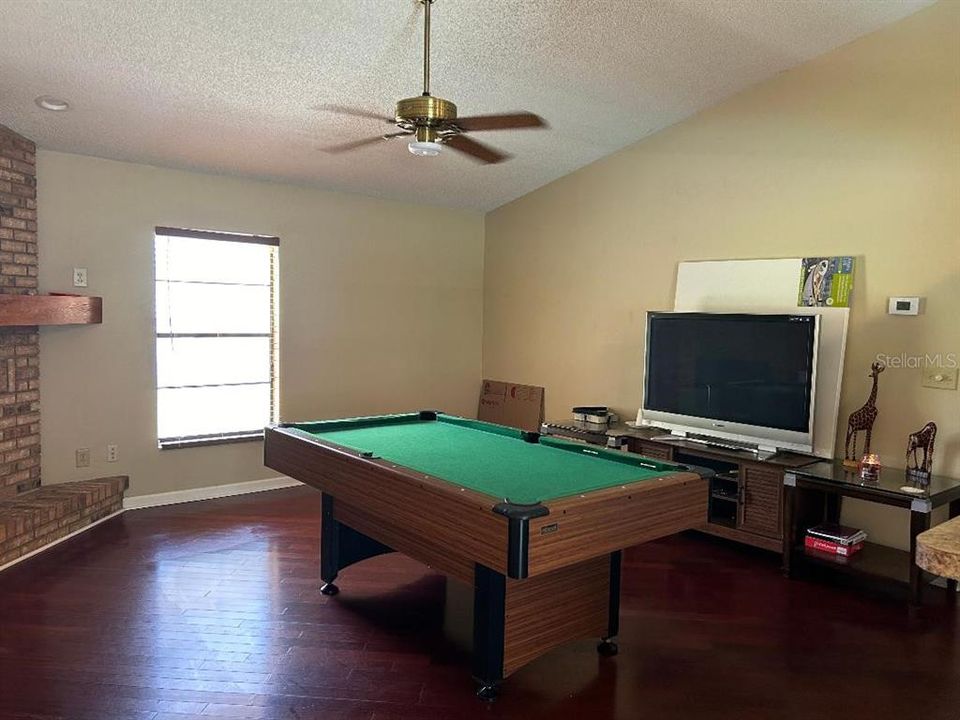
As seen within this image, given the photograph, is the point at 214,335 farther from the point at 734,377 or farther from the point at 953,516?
the point at 953,516

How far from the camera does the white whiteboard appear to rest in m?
3.96

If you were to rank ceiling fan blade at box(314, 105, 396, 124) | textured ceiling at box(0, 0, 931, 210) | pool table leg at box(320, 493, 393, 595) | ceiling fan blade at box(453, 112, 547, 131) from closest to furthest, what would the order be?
1. ceiling fan blade at box(453, 112, 547, 131)
2. textured ceiling at box(0, 0, 931, 210)
3. pool table leg at box(320, 493, 393, 595)
4. ceiling fan blade at box(314, 105, 396, 124)

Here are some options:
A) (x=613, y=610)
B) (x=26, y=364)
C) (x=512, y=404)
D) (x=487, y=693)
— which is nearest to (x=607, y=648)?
(x=613, y=610)

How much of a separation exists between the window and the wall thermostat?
4146mm

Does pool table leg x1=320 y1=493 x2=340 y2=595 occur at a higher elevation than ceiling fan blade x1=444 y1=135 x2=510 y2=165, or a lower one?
lower

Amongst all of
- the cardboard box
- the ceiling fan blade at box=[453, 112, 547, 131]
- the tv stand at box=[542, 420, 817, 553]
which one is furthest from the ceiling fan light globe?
the cardboard box

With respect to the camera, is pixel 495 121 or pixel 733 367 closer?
pixel 495 121

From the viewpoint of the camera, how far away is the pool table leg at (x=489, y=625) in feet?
7.99

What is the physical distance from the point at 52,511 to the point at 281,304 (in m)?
2.08

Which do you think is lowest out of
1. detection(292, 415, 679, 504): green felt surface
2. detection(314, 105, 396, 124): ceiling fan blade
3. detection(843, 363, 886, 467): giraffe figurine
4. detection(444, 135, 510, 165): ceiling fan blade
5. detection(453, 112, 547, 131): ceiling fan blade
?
detection(292, 415, 679, 504): green felt surface

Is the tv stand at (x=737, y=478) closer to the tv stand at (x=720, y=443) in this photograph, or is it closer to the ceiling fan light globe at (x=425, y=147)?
→ the tv stand at (x=720, y=443)

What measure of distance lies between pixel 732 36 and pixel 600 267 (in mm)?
1992

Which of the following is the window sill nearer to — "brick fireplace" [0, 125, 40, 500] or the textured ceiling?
"brick fireplace" [0, 125, 40, 500]

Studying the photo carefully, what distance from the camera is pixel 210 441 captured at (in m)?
5.06
